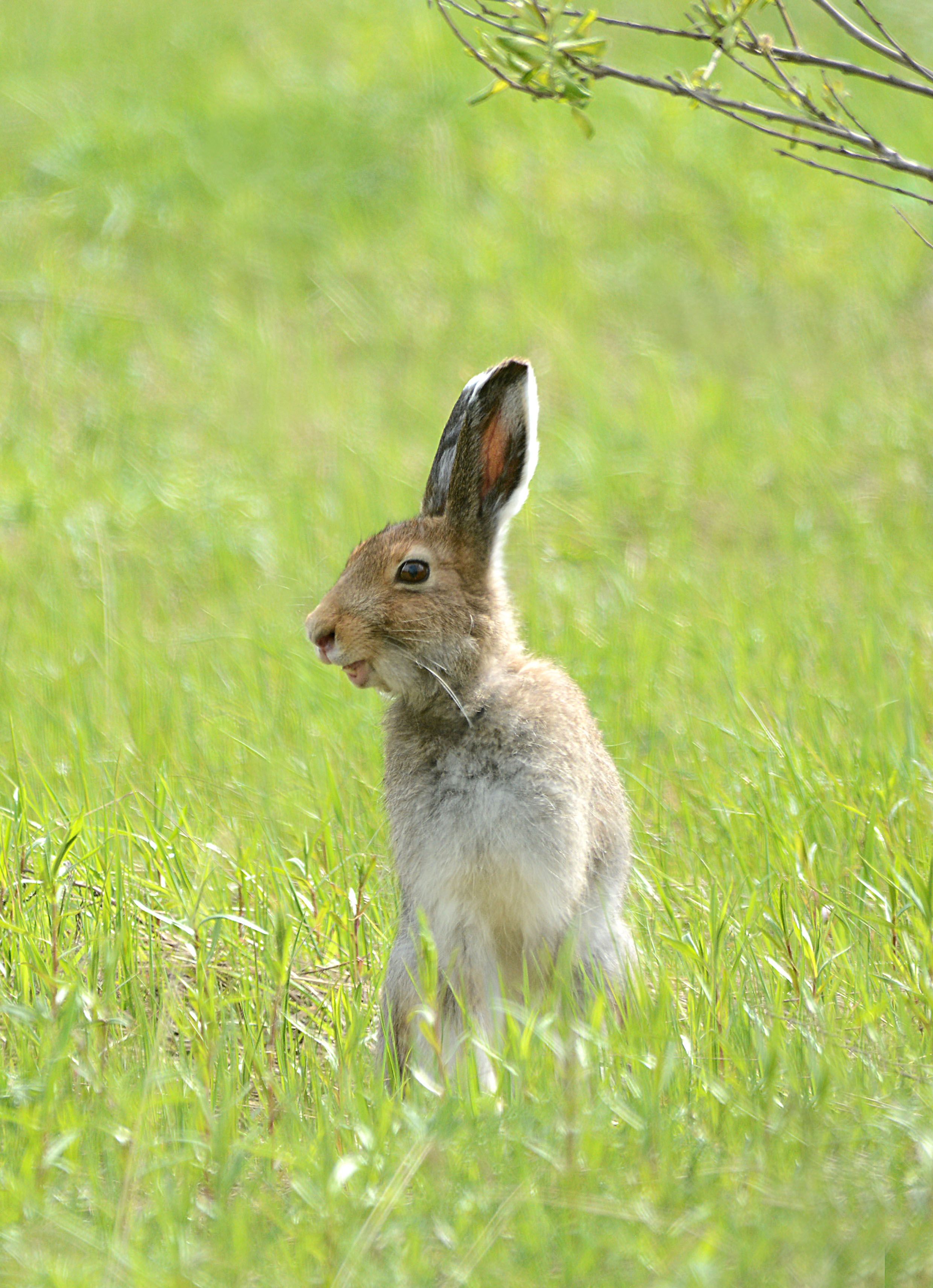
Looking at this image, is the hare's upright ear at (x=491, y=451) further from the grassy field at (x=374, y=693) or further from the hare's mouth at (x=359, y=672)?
the grassy field at (x=374, y=693)

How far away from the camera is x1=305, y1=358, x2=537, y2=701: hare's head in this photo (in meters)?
4.37

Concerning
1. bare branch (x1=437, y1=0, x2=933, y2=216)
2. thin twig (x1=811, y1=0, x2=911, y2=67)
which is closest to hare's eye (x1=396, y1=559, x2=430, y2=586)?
bare branch (x1=437, y1=0, x2=933, y2=216)

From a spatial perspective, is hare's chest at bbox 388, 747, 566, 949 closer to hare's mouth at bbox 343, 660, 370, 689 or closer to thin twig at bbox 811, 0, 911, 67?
hare's mouth at bbox 343, 660, 370, 689

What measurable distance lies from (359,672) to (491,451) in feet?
2.50

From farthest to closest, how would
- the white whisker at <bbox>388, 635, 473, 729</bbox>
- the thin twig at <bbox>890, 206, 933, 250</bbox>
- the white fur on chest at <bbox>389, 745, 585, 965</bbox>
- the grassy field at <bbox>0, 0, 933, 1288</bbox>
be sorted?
the white whisker at <bbox>388, 635, 473, 729</bbox> < the thin twig at <bbox>890, 206, 933, 250</bbox> < the white fur on chest at <bbox>389, 745, 585, 965</bbox> < the grassy field at <bbox>0, 0, 933, 1288</bbox>

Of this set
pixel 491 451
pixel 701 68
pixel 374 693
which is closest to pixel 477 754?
pixel 491 451

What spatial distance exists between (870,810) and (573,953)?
4.44 ft

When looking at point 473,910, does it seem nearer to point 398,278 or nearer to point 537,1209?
point 537,1209

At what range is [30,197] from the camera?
13703 millimetres

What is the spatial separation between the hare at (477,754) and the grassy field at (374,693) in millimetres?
300

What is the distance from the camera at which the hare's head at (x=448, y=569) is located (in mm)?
4367

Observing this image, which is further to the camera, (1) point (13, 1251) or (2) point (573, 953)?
(2) point (573, 953)

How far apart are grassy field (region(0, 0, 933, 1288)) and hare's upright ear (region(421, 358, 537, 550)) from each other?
1.24m

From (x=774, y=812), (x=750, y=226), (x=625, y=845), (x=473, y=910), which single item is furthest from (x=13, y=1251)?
(x=750, y=226)
